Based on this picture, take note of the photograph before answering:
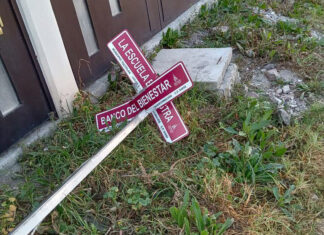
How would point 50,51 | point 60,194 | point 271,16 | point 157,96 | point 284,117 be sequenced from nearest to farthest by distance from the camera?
point 60,194
point 157,96
point 50,51
point 284,117
point 271,16

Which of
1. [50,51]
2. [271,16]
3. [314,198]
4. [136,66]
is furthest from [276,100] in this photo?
[271,16]

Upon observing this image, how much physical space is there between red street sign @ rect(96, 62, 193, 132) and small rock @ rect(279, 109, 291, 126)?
94 centimetres

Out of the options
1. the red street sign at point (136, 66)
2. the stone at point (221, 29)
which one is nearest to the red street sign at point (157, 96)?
the red street sign at point (136, 66)

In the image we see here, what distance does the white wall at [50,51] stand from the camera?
2129 mm

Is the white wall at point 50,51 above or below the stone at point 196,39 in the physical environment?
above

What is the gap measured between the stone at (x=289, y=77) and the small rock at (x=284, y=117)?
703 mm

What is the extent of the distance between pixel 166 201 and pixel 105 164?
440 millimetres

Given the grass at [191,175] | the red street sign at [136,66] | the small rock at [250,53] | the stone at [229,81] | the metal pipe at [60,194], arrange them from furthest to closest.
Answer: the small rock at [250,53] < the stone at [229,81] < the red street sign at [136,66] < the grass at [191,175] < the metal pipe at [60,194]

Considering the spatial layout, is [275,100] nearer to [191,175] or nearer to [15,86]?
[191,175]

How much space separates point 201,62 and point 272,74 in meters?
0.71

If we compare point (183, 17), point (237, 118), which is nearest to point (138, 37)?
point (183, 17)

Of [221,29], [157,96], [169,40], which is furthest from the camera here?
[221,29]

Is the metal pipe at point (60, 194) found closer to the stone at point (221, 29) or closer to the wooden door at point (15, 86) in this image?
the wooden door at point (15, 86)

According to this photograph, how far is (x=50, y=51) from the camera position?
7.43 ft
